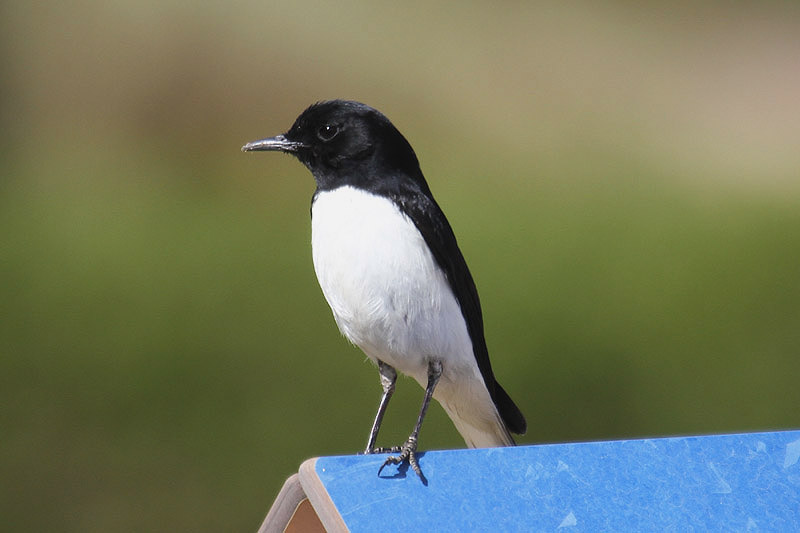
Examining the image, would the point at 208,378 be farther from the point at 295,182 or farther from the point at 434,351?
the point at 434,351

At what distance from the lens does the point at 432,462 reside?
2.28m

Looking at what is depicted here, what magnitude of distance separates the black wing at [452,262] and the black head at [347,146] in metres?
0.08

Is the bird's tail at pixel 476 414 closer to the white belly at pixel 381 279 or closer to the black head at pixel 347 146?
the white belly at pixel 381 279

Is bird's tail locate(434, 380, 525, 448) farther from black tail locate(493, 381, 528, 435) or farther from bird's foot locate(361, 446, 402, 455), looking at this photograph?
bird's foot locate(361, 446, 402, 455)

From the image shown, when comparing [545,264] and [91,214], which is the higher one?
[91,214]

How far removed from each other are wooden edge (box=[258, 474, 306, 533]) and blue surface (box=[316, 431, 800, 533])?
4.9 inches

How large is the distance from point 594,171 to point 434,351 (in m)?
3.13

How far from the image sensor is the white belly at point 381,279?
2693 millimetres

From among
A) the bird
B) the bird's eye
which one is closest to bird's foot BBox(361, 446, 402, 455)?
the bird

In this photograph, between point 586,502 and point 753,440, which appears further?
point 753,440

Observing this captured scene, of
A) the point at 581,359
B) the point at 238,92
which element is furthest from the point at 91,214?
the point at 581,359

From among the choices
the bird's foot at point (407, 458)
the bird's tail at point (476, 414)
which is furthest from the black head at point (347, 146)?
the bird's foot at point (407, 458)

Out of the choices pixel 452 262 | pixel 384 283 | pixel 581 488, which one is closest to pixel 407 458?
pixel 581 488

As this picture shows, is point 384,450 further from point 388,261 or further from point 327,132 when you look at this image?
point 327,132
